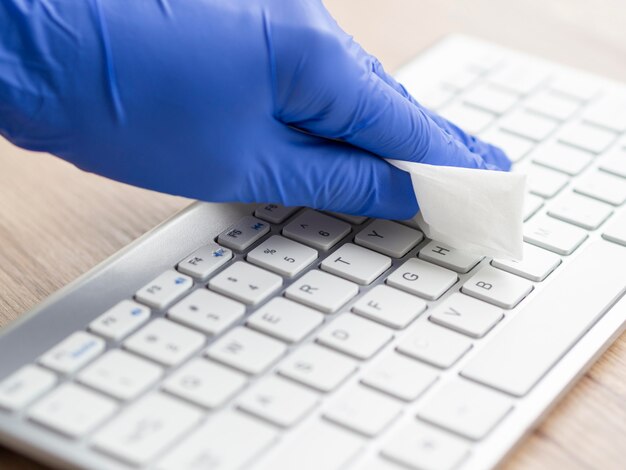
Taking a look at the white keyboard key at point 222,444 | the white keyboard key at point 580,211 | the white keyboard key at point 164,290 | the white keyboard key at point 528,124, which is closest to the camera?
the white keyboard key at point 222,444

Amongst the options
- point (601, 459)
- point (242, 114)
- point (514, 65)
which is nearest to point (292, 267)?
point (242, 114)

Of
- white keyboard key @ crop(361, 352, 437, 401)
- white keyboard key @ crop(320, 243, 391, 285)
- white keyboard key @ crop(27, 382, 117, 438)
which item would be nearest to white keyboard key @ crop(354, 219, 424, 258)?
white keyboard key @ crop(320, 243, 391, 285)

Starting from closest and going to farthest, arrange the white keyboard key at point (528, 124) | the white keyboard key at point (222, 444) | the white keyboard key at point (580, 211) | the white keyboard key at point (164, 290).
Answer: the white keyboard key at point (222, 444)
the white keyboard key at point (164, 290)
the white keyboard key at point (580, 211)
the white keyboard key at point (528, 124)

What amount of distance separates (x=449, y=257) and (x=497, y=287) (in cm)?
4

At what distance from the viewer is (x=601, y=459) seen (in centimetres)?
53

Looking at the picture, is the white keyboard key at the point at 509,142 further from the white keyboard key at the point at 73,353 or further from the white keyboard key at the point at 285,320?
the white keyboard key at the point at 73,353

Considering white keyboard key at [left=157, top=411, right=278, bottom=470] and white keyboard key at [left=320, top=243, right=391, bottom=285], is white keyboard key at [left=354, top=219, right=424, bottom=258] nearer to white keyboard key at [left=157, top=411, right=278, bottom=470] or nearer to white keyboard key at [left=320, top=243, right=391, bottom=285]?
white keyboard key at [left=320, top=243, right=391, bottom=285]

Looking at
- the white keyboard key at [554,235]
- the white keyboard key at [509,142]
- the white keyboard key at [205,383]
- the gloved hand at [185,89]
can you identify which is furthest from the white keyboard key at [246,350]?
the white keyboard key at [509,142]

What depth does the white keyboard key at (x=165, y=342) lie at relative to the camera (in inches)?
21.3

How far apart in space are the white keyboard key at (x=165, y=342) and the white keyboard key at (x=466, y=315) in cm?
14

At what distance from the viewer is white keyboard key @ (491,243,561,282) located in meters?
0.63

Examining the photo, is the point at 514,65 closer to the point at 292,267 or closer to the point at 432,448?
the point at 292,267

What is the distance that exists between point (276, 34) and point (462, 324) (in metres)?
0.21

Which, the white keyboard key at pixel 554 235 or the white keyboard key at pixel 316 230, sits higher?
the white keyboard key at pixel 316 230
